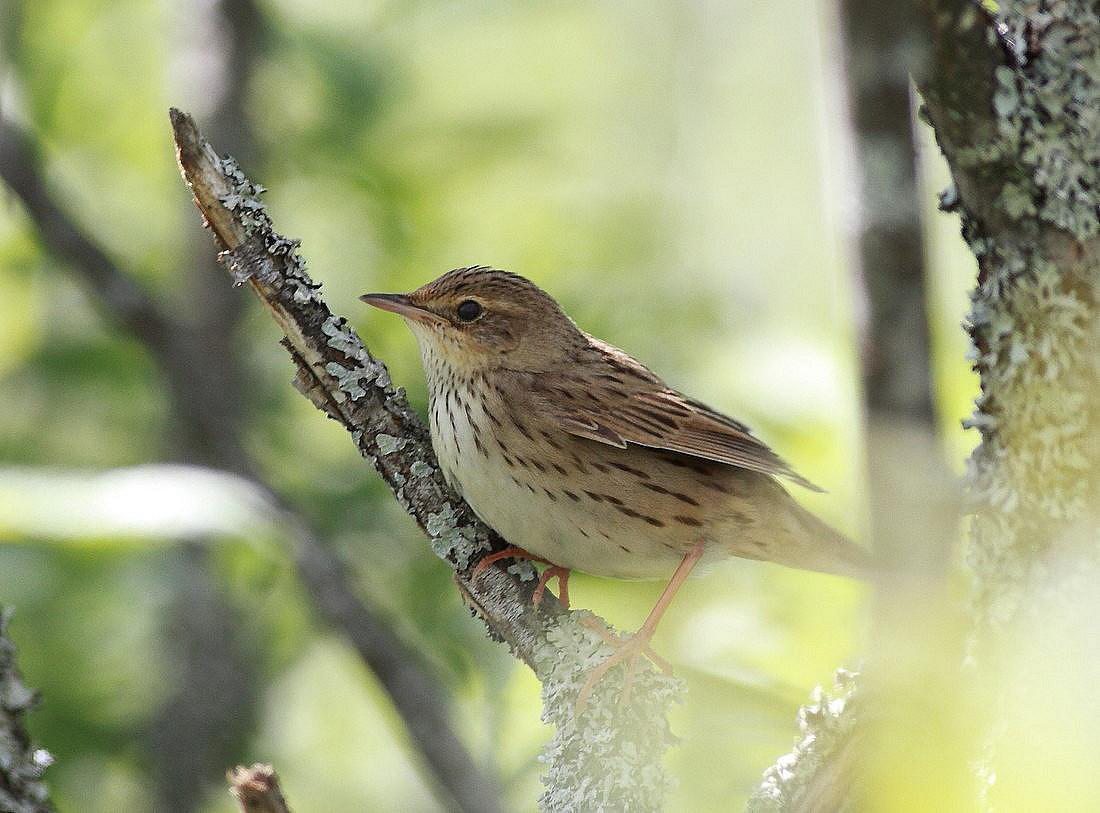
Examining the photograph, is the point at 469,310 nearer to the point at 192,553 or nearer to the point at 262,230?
the point at 262,230

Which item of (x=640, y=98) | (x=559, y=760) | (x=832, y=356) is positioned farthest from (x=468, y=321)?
(x=640, y=98)

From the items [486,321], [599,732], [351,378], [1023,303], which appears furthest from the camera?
[486,321]

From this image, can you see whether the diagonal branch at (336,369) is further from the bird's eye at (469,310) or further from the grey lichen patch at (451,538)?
the bird's eye at (469,310)

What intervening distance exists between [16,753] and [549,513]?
5.58 ft

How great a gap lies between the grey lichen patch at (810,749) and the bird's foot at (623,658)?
1.51 ft

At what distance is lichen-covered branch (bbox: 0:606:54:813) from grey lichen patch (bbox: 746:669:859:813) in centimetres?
164

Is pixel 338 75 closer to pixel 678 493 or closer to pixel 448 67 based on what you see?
pixel 448 67

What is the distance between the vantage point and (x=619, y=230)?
6.81m

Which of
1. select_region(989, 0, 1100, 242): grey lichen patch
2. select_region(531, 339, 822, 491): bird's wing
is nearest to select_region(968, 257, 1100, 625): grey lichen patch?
select_region(989, 0, 1100, 242): grey lichen patch

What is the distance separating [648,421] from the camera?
14.4ft

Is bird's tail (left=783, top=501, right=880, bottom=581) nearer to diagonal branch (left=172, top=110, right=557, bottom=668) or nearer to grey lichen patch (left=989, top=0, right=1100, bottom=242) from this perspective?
diagonal branch (left=172, top=110, right=557, bottom=668)

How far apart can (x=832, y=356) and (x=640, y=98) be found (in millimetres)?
5383

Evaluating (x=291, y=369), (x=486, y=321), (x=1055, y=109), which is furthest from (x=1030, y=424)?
(x=291, y=369)

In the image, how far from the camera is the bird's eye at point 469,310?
4.73 metres
